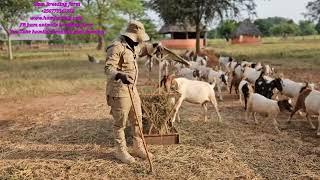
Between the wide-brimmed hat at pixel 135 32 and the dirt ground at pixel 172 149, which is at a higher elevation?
the wide-brimmed hat at pixel 135 32

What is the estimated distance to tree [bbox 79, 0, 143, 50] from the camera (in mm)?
58312

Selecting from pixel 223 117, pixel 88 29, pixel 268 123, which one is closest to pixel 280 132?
pixel 268 123

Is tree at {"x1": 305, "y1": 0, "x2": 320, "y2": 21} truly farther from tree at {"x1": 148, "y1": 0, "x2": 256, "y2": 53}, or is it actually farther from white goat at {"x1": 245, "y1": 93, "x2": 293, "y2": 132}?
white goat at {"x1": 245, "y1": 93, "x2": 293, "y2": 132}

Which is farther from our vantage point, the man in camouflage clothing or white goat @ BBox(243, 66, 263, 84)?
white goat @ BBox(243, 66, 263, 84)

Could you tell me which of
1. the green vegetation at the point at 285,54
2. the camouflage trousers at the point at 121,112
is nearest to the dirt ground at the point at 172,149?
the camouflage trousers at the point at 121,112

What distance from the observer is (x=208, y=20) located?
32719mm

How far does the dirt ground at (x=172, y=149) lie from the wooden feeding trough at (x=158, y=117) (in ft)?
0.88

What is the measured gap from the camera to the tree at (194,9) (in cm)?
3002

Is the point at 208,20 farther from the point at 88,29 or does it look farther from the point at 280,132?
the point at 88,29

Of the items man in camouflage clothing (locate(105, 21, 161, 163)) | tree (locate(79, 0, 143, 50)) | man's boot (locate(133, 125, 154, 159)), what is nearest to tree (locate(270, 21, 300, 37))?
tree (locate(79, 0, 143, 50))

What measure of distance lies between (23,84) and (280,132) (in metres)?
12.8

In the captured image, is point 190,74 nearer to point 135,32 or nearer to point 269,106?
point 269,106

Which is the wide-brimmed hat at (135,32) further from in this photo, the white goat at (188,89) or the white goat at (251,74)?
the white goat at (251,74)

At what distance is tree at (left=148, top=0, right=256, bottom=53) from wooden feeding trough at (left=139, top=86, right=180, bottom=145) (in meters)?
22.4
